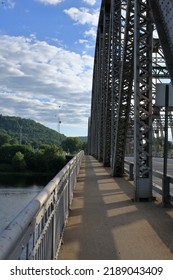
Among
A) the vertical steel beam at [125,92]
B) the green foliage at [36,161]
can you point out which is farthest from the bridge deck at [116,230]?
the green foliage at [36,161]

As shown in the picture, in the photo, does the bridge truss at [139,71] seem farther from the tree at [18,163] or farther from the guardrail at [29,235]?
the tree at [18,163]

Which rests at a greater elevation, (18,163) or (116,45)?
(116,45)

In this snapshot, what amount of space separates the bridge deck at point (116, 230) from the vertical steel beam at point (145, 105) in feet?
2.07

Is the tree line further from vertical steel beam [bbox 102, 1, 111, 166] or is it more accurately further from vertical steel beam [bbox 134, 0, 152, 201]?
vertical steel beam [bbox 134, 0, 152, 201]

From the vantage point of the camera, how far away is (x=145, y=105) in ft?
37.7

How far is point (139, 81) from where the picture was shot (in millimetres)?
11195

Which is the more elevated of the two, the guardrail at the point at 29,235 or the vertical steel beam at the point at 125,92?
the vertical steel beam at the point at 125,92

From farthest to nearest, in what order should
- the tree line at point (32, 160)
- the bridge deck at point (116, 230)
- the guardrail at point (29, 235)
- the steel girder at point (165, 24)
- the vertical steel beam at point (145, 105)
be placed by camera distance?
1. the tree line at point (32, 160)
2. the vertical steel beam at point (145, 105)
3. the steel girder at point (165, 24)
4. the bridge deck at point (116, 230)
5. the guardrail at point (29, 235)

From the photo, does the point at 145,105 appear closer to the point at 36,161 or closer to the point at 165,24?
the point at 165,24

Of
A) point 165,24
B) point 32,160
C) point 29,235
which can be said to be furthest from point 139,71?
point 32,160

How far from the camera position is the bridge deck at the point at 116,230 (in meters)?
6.05

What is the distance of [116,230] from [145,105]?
4.81 metres
